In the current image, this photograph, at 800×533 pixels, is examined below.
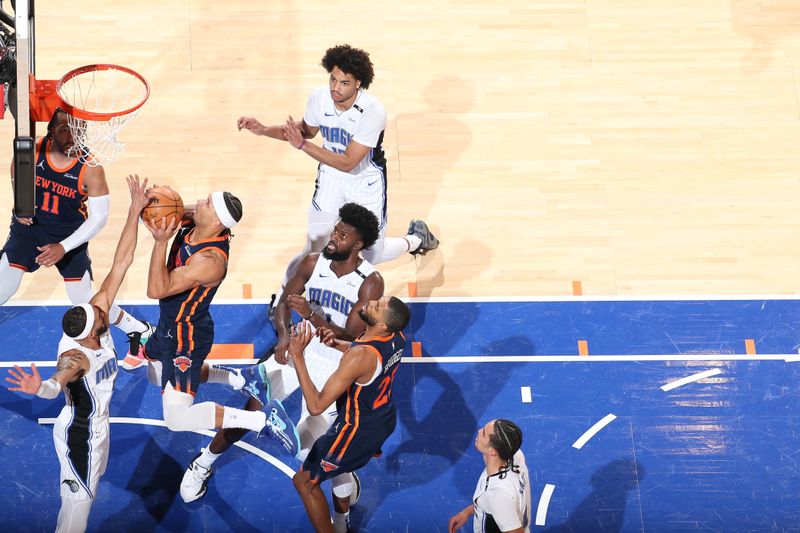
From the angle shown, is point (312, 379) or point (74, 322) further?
point (312, 379)

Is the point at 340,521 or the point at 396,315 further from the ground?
the point at 396,315

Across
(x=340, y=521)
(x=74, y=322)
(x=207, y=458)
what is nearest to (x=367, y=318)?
(x=340, y=521)

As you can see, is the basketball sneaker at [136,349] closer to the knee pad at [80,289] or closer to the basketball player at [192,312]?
the knee pad at [80,289]

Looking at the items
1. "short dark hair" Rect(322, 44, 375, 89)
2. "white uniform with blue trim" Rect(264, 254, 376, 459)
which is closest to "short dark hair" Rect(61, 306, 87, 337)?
"white uniform with blue trim" Rect(264, 254, 376, 459)

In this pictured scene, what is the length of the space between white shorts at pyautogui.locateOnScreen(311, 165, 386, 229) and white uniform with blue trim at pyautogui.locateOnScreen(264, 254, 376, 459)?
2.44 ft

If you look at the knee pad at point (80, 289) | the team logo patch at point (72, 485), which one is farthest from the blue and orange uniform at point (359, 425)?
the knee pad at point (80, 289)

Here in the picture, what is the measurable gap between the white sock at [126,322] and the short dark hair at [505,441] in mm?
3706

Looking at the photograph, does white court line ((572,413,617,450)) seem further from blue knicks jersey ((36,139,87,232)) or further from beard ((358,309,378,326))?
blue knicks jersey ((36,139,87,232))

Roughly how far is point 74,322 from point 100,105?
140 inches

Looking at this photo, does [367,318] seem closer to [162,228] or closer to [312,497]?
[312,497]

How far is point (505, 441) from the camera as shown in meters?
6.79

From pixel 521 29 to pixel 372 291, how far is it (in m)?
4.96

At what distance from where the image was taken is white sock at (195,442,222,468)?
8.11 metres

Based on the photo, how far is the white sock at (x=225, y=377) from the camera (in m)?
8.43
